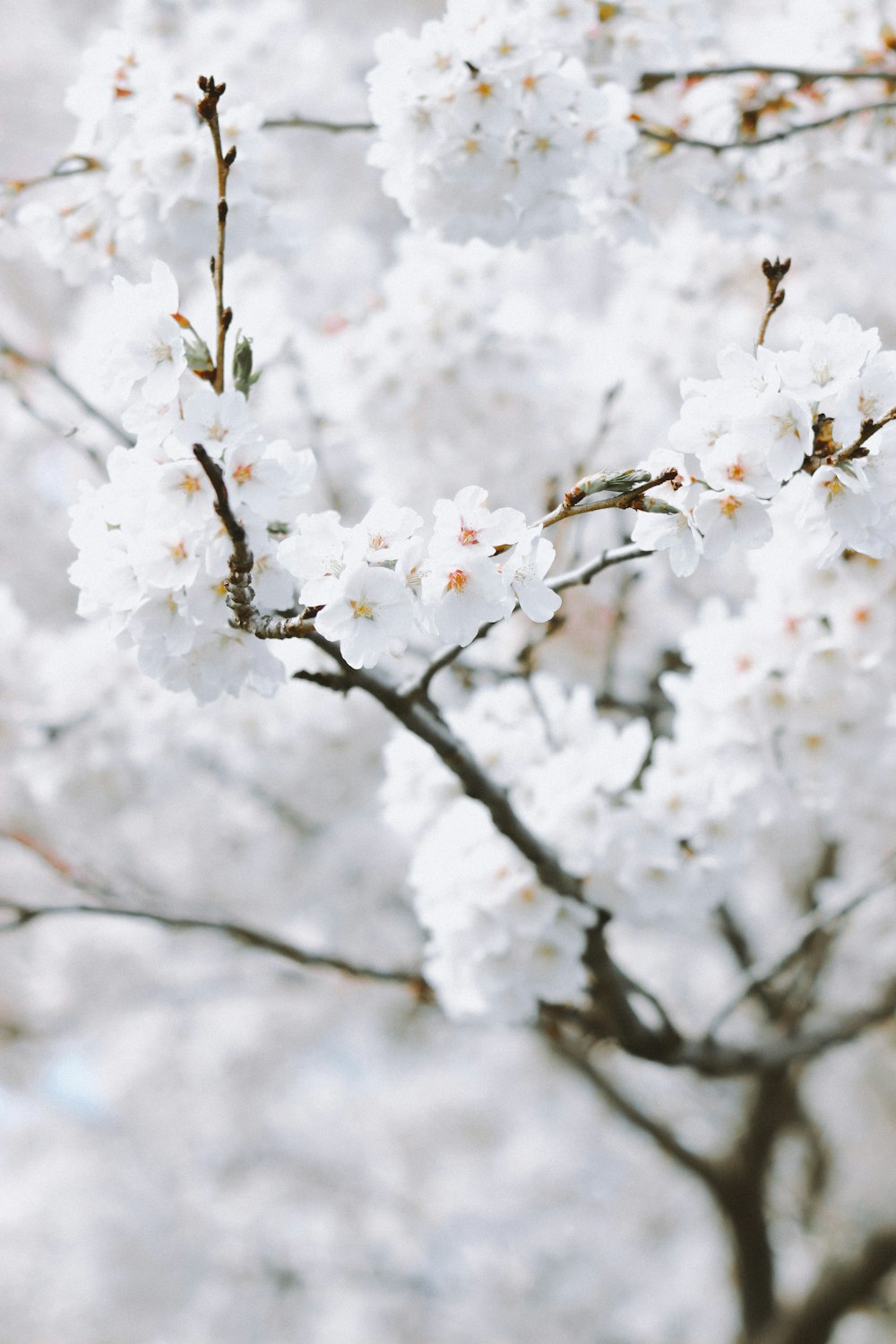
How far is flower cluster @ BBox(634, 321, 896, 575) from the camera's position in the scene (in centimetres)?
98

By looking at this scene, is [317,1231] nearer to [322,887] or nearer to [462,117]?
[322,887]

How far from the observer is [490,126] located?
1676 millimetres

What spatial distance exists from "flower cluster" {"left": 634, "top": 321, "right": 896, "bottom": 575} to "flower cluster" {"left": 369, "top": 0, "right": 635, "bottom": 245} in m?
0.93

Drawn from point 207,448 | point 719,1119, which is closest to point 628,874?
point 207,448

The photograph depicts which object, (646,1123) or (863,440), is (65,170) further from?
(646,1123)

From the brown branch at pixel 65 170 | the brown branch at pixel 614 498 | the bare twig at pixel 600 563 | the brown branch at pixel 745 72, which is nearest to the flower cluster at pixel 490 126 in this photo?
the brown branch at pixel 745 72

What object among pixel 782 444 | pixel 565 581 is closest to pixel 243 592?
pixel 565 581

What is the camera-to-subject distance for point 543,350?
336 cm

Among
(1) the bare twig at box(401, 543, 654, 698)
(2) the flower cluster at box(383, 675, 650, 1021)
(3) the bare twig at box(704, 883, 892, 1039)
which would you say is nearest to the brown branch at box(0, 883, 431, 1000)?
(2) the flower cluster at box(383, 675, 650, 1021)

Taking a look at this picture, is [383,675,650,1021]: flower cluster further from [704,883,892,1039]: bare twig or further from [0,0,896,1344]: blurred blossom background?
[704,883,892,1039]: bare twig

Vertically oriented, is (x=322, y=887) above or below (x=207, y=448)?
above

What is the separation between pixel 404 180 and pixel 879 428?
118 centimetres

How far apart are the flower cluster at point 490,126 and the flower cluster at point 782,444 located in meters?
0.93

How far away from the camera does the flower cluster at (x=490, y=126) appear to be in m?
1.67
